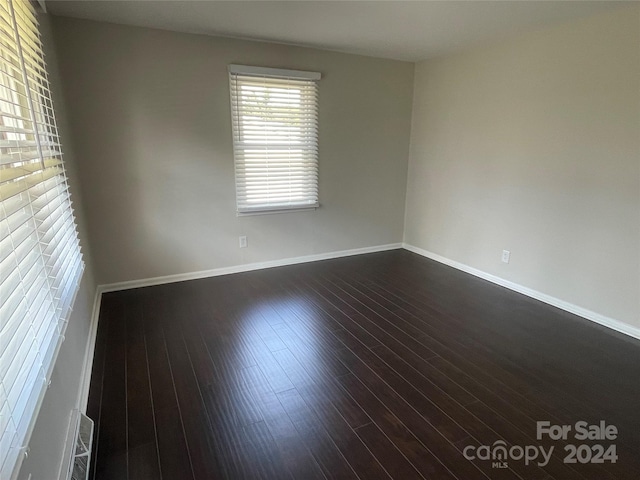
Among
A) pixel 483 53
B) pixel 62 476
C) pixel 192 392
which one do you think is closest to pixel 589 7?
pixel 483 53

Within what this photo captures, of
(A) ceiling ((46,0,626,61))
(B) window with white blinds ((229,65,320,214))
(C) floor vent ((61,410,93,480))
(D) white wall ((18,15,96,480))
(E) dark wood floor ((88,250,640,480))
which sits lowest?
(E) dark wood floor ((88,250,640,480))

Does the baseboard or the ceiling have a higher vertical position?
the ceiling

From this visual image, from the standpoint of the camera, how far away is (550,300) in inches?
128

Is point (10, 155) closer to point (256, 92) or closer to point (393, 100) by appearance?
point (256, 92)

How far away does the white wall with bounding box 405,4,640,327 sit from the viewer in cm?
266

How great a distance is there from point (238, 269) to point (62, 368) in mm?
2413

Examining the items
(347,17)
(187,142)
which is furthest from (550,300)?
(187,142)

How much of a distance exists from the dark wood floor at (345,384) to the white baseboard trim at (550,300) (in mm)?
95

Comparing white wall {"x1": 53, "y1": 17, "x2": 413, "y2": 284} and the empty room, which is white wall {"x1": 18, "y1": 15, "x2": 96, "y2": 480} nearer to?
the empty room

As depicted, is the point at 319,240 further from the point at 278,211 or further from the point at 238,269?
the point at 238,269

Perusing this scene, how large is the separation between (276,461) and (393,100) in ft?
13.2

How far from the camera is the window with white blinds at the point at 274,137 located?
3612 mm

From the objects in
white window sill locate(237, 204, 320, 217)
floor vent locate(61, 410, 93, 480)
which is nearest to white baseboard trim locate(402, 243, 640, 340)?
white window sill locate(237, 204, 320, 217)

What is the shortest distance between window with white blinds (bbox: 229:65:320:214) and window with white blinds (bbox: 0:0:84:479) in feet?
6.00
